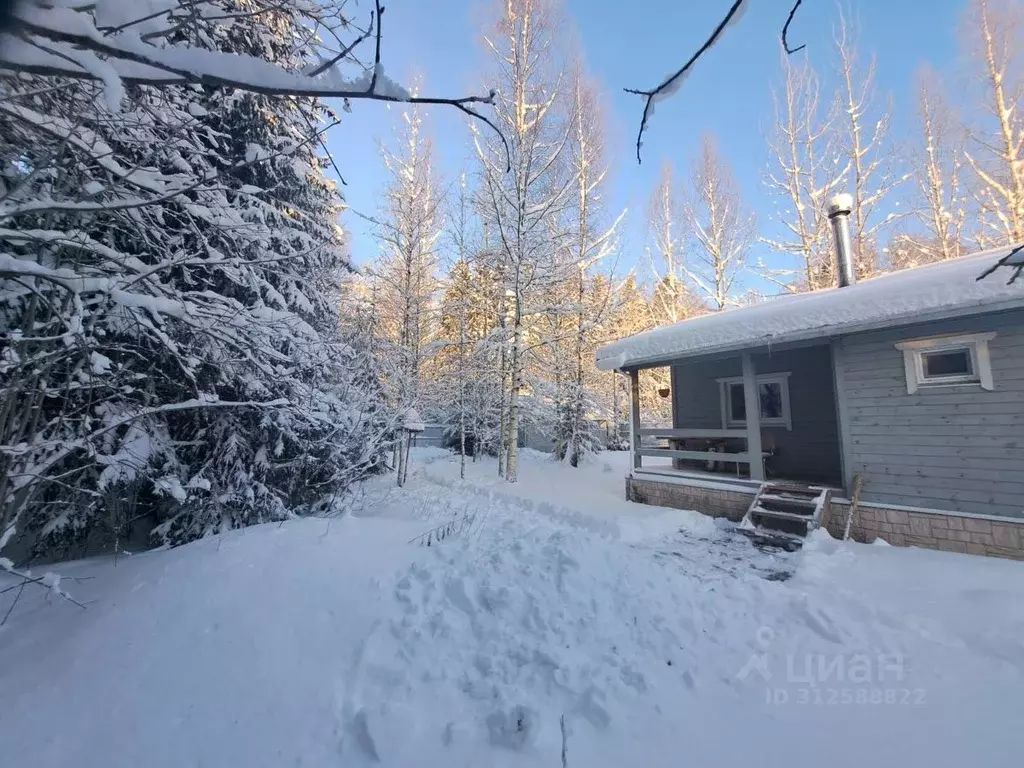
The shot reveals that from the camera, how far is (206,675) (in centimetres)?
268

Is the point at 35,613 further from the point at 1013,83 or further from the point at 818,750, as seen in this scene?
the point at 1013,83

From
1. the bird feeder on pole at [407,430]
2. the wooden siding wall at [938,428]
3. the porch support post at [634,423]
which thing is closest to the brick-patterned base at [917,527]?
the wooden siding wall at [938,428]

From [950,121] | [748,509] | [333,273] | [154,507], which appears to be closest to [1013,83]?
[950,121]

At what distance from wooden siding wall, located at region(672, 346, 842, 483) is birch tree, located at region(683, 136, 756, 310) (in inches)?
266

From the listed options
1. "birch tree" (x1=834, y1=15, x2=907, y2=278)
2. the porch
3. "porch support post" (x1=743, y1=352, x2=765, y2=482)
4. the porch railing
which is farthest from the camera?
"birch tree" (x1=834, y1=15, x2=907, y2=278)

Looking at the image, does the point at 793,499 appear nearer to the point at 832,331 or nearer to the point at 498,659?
the point at 832,331

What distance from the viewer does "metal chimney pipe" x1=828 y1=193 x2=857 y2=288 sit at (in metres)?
8.09

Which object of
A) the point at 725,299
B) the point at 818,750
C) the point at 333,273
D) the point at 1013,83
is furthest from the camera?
the point at 725,299

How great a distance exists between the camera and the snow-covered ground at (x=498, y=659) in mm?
2262

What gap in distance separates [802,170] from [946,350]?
11.5m

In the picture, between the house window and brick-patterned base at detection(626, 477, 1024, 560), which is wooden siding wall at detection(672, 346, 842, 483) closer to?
the house window

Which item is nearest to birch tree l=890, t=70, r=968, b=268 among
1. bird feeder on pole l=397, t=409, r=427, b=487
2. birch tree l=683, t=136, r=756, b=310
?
birch tree l=683, t=136, r=756, b=310

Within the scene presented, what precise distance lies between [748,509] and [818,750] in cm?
473

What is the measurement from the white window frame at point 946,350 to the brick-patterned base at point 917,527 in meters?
1.56
